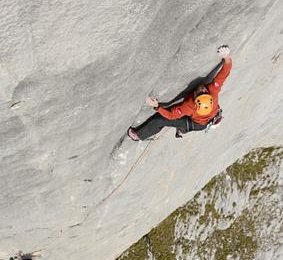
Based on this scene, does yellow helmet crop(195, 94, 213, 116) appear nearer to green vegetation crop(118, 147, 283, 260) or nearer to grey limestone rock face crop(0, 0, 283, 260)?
grey limestone rock face crop(0, 0, 283, 260)

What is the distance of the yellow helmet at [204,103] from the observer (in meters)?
8.25

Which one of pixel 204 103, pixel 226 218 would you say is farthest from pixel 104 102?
pixel 226 218

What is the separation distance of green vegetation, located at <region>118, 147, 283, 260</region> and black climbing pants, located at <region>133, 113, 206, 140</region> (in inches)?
219

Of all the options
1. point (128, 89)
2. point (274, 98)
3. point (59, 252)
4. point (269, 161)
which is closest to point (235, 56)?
point (128, 89)

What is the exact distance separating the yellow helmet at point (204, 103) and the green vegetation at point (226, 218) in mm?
6210

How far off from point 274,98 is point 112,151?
13.5 feet

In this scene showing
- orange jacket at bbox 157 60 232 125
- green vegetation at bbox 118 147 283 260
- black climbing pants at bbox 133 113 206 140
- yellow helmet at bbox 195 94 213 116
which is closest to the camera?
yellow helmet at bbox 195 94 213 116

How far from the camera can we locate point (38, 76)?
652 cm

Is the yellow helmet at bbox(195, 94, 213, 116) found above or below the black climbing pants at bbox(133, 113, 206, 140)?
below

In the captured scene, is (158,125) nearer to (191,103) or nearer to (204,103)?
(191,103)

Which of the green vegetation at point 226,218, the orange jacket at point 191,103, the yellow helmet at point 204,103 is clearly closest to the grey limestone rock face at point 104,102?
the orange jacket at point 191,103

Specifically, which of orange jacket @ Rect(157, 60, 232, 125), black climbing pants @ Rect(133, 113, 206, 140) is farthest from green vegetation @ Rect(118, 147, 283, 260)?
orange jacket @ Rect(157, 60, 232, 125)

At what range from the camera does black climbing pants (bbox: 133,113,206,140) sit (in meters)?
8.84

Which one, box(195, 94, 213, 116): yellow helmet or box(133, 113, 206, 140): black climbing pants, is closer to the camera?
box(195, 94, 213, 116): yellow helmet
